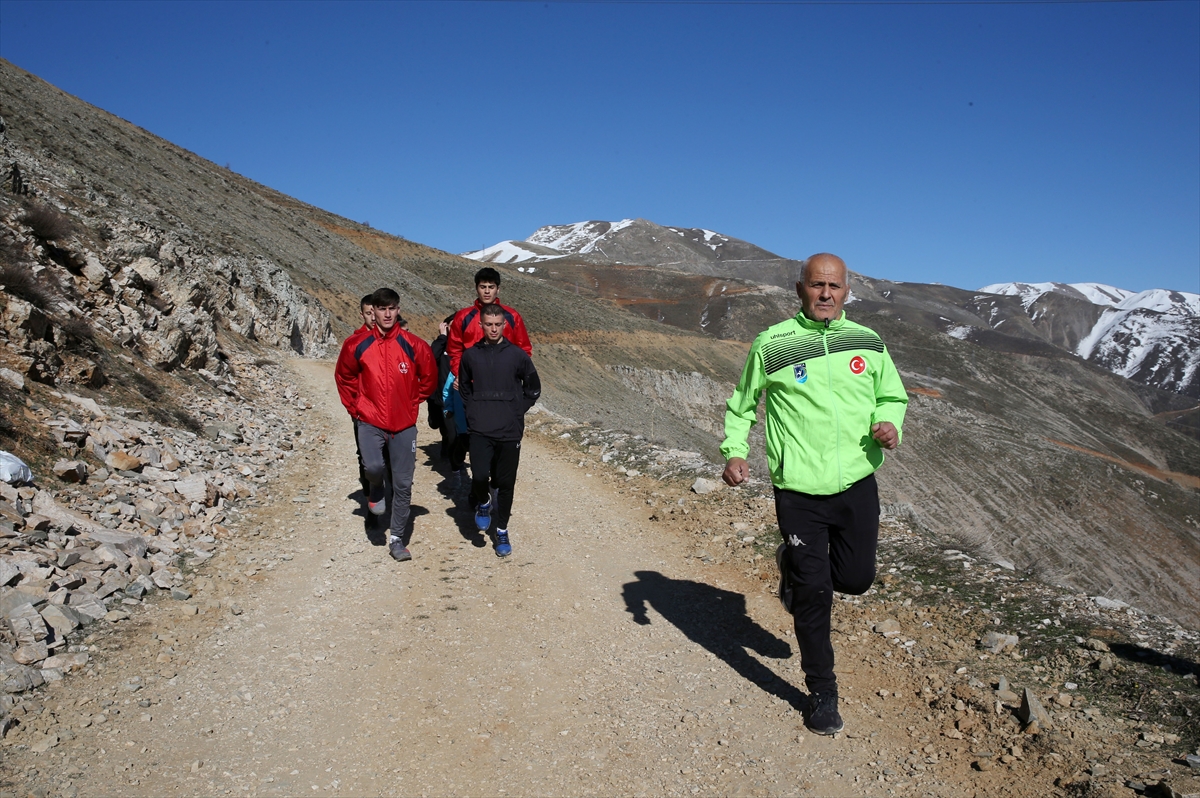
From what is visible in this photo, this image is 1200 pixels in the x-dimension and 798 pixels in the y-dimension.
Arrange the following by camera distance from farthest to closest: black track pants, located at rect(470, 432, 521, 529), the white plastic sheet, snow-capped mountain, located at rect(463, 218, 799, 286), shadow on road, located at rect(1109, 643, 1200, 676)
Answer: snow-capped mountain, located at rect(463, 218, 799, 286) → black track pants, located at rect(470, 432, 521, 529) → the white plastic sheet → shadow on road, located at rect(1109, 643, 1200, 676)

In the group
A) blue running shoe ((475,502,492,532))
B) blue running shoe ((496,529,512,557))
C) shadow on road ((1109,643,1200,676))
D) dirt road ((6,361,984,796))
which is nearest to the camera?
dirt road ((6,361,984,796))

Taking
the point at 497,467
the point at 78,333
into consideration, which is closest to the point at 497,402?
the point at 497,467

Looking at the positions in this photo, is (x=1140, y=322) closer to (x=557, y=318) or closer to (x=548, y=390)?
(x=557, y=318)

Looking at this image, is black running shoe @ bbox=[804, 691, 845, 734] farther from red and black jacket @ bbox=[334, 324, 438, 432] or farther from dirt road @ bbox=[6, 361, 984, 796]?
red and black jacket @ bbox=[334, 324, 438, 432]

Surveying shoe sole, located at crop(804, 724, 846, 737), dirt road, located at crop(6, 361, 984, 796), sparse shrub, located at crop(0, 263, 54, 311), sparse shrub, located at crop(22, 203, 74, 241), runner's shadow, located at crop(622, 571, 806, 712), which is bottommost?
dirt road, located at crop(6, 361, 984, 796)

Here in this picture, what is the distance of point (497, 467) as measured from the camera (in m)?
6.11

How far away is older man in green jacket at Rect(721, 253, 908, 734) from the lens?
347 centimetres

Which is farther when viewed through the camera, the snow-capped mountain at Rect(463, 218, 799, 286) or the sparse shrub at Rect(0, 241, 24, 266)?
the snow-capped mountain at Rect(463, 218, 799, 286)

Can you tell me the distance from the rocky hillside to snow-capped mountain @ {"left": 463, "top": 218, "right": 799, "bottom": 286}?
65.6 meters

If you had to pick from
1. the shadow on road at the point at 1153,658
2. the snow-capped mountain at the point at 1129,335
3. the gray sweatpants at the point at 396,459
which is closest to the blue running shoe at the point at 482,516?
the gray sweatpants at the point at 396,459

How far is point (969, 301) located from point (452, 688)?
178 metres

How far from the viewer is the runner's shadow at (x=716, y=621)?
164 inches

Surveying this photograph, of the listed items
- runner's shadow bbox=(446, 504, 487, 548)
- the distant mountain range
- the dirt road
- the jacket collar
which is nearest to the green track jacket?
the jacket collar

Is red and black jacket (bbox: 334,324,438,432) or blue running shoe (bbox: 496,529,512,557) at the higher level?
red and black jacket (bbox: 334,324,438,432)
